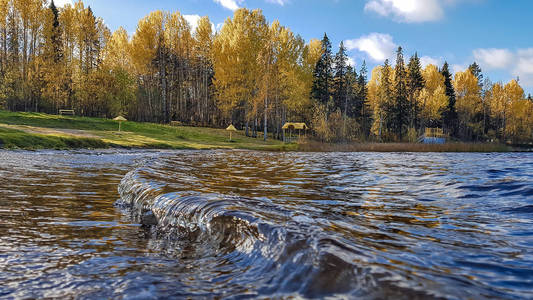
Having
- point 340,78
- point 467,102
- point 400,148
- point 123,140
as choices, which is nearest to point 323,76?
point 340,78

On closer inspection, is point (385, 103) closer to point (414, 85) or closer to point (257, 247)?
point (414, 85)

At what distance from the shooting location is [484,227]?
128 inches

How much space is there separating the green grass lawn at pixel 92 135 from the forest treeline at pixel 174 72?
7.32m

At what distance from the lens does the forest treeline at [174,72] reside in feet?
122

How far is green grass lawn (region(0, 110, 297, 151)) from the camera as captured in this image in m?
16.7

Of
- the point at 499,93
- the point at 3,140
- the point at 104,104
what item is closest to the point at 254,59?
the point at 104,104

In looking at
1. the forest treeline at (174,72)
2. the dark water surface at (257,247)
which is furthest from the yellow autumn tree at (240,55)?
the dark water surface at (257,247)

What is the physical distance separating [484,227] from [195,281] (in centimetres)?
298

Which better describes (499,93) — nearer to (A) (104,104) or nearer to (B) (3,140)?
(A) (104,104)

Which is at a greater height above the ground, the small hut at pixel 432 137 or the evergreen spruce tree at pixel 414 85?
the evergreen spruce tree at pixel 414 85

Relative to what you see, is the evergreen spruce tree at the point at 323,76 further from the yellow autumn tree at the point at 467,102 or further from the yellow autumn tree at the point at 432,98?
→ the yellow autumn tree at the point at 467,102

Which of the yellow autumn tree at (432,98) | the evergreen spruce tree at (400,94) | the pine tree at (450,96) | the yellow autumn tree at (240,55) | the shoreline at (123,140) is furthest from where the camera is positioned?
the pine tree at (450,96)

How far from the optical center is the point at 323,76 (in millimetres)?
55219

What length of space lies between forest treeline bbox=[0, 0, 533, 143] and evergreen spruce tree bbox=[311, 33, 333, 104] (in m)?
0.25
